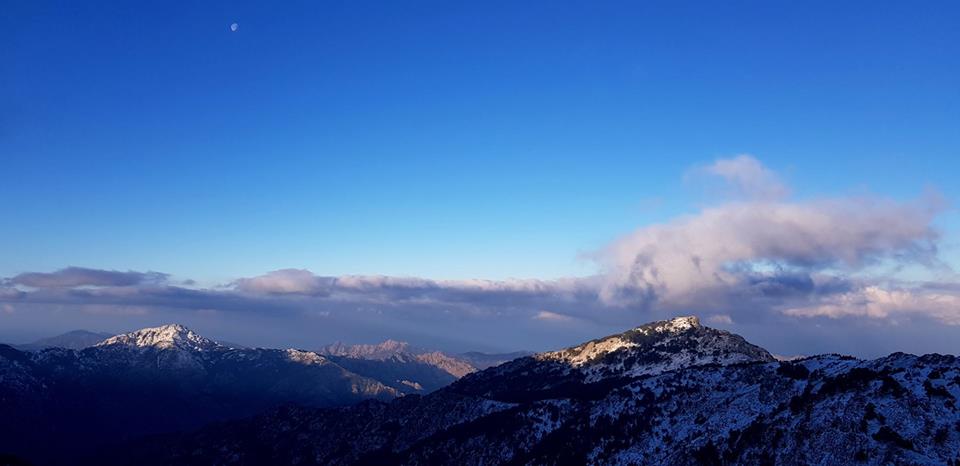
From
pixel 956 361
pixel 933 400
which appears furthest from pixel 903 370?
pixel 933 400

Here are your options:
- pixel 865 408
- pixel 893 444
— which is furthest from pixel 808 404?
pixel 893 444

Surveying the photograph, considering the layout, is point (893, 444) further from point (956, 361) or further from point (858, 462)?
point (956, 361)

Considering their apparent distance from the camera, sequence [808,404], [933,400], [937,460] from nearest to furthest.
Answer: [937,460]
[933,400]
[808,404]

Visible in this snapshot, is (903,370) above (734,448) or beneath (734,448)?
above

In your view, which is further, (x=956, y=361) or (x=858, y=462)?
(x=956, y=361)

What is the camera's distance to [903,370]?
199000 millimetres

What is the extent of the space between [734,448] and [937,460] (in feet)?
199

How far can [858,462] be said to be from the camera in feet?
508

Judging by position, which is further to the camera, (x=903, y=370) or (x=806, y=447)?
(x=903, y=370)

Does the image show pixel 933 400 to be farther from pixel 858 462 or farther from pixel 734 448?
pixel 734 448

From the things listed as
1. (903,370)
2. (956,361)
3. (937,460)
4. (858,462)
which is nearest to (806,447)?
(858,462)

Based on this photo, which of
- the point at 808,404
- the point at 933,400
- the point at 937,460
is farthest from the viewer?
the point at 808,404

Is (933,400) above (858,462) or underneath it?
above

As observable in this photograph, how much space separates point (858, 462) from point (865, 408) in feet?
85.8
